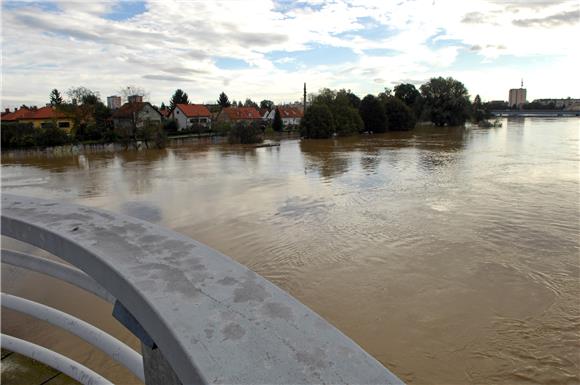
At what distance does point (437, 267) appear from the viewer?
30.1ft

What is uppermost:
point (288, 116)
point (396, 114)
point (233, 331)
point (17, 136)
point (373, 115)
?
point (288, 116)

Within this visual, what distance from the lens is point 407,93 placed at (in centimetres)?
7469

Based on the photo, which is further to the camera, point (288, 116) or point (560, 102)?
point (560, 102)

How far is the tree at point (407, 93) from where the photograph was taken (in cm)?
7434

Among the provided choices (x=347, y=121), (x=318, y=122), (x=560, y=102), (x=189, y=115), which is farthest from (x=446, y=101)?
(x=560, y=102)

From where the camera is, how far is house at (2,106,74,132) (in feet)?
151

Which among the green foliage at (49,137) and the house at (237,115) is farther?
the house at (237,115)

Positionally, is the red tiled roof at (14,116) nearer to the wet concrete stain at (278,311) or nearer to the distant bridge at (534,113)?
the wet concrete stain at (278,311)

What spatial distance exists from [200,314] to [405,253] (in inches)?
373

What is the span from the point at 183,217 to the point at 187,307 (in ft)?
44.1

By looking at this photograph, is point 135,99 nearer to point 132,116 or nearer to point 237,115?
point 132,116

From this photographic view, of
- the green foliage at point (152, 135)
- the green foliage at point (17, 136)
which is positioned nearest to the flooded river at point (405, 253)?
the green foliage at point (17, 136)

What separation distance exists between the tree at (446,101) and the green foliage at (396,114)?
871 centimetres

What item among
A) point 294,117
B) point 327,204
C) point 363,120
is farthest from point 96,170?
point 294,117
